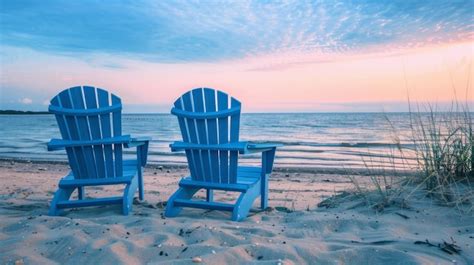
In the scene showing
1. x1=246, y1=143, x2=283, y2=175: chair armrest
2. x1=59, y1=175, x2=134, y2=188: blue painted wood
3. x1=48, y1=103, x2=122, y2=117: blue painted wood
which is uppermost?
x1=48, y1=103, x2=122, y2=117: blue painted wood

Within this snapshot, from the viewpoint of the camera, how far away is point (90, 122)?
360 cm

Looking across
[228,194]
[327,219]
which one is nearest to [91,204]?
[228,194]

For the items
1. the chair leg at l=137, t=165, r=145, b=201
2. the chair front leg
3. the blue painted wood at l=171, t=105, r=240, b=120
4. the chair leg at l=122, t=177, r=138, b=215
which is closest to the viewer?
the blue painted wood at l=171, t=105, r=240, b=120

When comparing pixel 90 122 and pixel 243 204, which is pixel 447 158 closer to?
pixel 243 204

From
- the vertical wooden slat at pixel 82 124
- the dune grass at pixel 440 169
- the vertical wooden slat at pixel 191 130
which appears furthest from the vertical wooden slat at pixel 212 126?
the dune grass at pixel 440 169

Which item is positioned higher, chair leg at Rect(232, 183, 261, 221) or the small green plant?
the small green plant

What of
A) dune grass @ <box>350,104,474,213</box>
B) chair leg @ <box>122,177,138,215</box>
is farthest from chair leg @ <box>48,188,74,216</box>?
dune grass @ <box>350,104,474,213</box>

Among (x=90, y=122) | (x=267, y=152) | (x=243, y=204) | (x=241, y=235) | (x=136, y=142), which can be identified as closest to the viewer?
(x=241, y=235)

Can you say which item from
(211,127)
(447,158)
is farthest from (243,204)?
(447,158)

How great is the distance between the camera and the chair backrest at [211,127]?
3438 mm

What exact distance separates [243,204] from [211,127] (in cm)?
73

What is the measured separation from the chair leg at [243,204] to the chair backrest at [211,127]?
19cm

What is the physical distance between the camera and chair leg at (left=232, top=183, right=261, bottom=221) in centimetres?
327

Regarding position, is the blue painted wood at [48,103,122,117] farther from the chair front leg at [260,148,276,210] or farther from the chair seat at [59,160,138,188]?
the chair front leg at [260,148,276,210]
